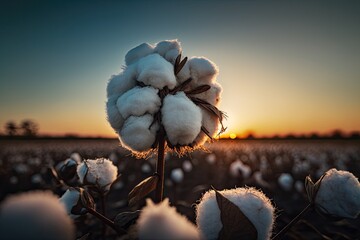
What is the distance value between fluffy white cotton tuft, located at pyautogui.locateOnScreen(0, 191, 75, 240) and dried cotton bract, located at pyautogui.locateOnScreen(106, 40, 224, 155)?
1.90 feet

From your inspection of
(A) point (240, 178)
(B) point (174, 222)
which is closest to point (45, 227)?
(B) point (174, 222)

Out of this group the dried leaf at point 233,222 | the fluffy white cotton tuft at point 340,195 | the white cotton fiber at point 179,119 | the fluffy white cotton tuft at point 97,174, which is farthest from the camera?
the fluffy white cotton tuft at point 97,174

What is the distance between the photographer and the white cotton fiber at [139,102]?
1230mm

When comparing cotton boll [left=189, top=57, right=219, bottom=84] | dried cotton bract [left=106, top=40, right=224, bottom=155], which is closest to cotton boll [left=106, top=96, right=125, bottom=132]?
dried cotton bract [left=106, top=40, right=224, bottom=155]

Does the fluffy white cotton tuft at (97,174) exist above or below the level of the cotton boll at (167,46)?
below

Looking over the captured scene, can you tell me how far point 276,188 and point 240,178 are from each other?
302cm

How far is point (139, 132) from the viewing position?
4.08 ft

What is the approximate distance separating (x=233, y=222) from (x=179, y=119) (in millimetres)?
443

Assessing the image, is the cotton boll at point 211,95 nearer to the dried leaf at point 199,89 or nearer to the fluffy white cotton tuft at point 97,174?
the dried leaf at point 199,89

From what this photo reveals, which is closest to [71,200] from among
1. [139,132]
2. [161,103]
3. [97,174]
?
[97,174]

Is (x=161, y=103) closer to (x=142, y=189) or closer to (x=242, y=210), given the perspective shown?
(x=142, y=189)

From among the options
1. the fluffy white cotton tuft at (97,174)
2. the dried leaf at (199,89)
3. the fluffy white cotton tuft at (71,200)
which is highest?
the dried leaf at (199,89)

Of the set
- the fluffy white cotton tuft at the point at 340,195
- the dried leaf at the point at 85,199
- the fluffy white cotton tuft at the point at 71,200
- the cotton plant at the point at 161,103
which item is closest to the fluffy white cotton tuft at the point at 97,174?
the fluffy white cotton tuft at the point at 71,200

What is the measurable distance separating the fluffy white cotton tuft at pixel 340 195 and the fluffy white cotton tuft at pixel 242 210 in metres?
0.32
